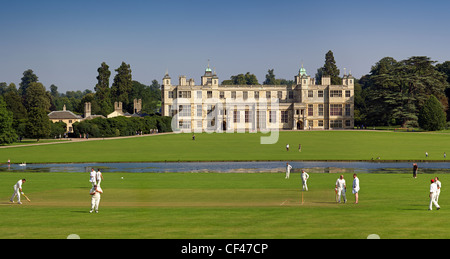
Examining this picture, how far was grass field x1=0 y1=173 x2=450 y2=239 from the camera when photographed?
2020 centimetres

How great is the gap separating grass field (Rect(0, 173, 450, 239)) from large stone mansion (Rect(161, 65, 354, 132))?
99.7 meters

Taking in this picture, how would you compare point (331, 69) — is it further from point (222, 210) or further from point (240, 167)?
point (222, 210)

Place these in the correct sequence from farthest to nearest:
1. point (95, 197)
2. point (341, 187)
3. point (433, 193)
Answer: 1. point (341, 187)
2. point (433, 193)
3. point (95, 197)

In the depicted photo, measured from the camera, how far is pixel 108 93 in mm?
161750

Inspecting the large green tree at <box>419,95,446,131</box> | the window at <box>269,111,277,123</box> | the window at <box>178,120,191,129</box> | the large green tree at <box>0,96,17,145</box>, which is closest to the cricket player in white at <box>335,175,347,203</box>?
the large green tree at <box>0,96,17,145</box>

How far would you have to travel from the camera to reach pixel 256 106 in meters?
145

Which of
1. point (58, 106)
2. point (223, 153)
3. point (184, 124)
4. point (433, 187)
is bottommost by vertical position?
point (223, 153)

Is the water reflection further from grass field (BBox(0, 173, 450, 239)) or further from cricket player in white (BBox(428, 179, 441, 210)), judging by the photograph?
cricket player in white (BBox(428, 179, 441, 210))

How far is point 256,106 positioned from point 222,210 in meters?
119

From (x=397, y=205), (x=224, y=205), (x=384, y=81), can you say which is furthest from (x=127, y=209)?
(x=384, y=81)

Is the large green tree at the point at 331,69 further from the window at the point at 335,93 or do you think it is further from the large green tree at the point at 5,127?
the large green tree at the point at 5,127

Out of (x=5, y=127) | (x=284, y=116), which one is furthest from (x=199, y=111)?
(x=5, y=127)

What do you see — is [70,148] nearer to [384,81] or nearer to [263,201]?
[263,201]
